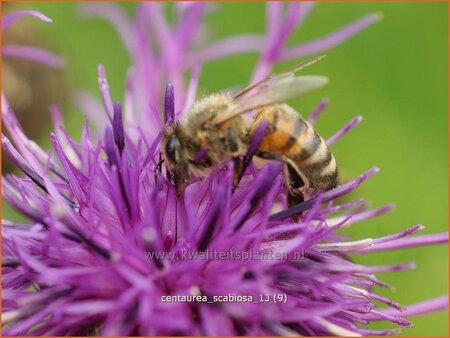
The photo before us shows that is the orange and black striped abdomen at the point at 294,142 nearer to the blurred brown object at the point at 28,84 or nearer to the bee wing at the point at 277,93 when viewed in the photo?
the bee wing at the point at 277,93

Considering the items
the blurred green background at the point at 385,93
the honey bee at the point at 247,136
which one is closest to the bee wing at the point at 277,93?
the honey bee at the point at 247,136

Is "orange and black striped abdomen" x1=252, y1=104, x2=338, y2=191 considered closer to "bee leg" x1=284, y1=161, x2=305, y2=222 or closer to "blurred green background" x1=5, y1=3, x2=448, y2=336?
"bee leg" x1=284, y1=161, x2=305, y2=222

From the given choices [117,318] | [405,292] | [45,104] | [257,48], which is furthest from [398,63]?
[117,318]

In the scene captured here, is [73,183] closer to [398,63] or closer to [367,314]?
[367,314]

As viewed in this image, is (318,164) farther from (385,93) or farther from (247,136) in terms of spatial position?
(385,93)

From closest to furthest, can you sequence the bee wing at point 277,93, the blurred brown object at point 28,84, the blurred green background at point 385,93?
1. the bee wing at point 277,93
2. the blurred brown object at point 28,84
3. the blurred green background at point 385,93

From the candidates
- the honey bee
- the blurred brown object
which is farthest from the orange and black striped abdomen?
the blurred brown object

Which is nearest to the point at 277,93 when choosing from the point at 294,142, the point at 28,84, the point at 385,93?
the point at 294,142
